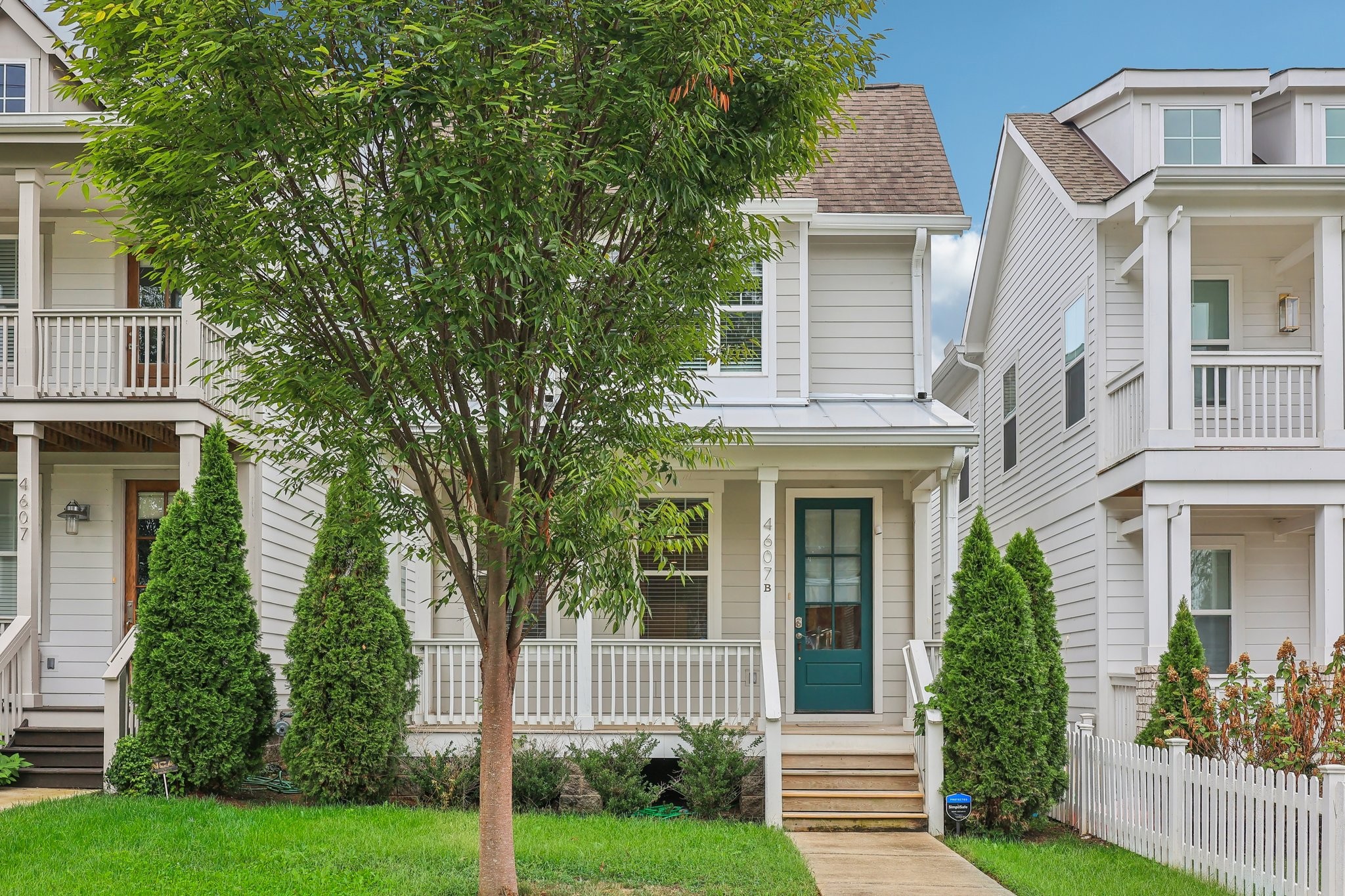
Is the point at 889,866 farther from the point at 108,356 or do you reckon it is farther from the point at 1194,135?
the point at 1194,135

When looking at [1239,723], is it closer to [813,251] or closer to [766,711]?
[766,711]

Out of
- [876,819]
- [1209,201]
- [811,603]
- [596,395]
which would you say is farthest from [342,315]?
[1209,201]

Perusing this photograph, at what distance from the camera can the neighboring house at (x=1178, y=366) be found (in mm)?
12047

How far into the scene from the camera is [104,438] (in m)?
13.2

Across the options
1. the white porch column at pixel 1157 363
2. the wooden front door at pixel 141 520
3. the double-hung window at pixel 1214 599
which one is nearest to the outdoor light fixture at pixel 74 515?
the wooden front door at pixel 141 520

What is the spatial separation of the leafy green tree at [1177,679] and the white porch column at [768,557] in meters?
3.26

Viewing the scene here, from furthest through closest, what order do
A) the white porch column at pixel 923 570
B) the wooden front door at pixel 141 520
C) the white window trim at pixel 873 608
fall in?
the wooden front door at pixel 141 520 < the white window trim at pixel 873 608 < the white porch column at pixel 923 570

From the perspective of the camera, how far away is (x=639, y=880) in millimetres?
7508

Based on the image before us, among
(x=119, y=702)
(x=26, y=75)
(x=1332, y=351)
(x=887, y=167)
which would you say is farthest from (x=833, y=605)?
(x=26, y=75)

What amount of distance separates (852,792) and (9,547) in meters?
9.19

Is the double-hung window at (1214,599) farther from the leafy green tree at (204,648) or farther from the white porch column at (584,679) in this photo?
the leafy green tree at (204,648)

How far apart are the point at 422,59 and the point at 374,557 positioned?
5767mm

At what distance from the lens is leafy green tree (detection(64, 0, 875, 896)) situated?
579cm

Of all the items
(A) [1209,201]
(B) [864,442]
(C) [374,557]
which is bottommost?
(C) [374,557]
